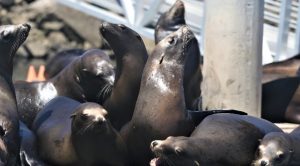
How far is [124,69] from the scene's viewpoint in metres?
6.87

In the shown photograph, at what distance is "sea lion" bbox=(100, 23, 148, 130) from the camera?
6672mm

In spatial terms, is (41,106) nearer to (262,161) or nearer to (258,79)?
(258,79)

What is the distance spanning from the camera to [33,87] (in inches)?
314

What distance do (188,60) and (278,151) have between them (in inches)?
82.6

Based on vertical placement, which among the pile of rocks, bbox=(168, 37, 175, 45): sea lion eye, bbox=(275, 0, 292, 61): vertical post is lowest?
A: the pile of rocks

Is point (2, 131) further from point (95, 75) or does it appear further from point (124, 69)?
point (95, 75)

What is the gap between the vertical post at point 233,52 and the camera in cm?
732

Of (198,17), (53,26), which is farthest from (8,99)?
(53,26)

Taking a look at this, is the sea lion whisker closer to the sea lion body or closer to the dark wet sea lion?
the sea lion body

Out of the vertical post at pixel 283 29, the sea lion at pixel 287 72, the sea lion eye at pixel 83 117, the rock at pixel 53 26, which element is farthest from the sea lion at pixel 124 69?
the rock at pixel 53 26

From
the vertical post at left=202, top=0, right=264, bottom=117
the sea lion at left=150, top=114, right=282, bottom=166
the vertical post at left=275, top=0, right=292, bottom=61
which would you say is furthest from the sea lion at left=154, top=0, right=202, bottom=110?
the vertical post at left=275, top=0, right=292, bottom=61

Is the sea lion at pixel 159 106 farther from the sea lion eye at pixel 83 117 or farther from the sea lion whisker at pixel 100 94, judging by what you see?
the sea lion whisker at pixel 100 94

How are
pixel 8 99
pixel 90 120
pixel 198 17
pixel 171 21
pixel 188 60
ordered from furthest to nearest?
1. pixel 198 17
2. pixel 171 21
3. pixel 188 60
4. pixel 8 99
5. pixel 90 120

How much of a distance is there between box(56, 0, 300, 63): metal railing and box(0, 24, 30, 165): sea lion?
435 cm
